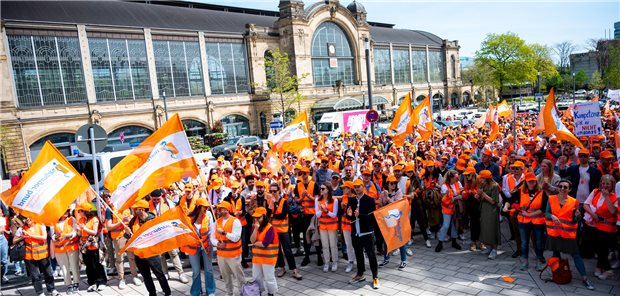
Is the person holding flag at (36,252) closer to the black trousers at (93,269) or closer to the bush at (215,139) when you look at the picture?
Result: the black trousers at (93,269)

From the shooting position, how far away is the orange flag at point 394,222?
23.8 ft

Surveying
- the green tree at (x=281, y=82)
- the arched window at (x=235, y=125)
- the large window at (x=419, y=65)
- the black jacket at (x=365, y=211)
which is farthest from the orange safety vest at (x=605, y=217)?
the large window at (x=419, y=65)

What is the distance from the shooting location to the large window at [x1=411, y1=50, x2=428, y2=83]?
216 ft

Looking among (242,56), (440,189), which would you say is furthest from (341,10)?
(440,189)

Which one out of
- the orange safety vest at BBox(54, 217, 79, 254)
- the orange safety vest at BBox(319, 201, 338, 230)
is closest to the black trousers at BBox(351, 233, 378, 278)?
the orange safety vest at BBox(319, 201, 338, 230)

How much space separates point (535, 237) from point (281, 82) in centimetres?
3643

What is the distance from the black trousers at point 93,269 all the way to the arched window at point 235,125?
113 ft

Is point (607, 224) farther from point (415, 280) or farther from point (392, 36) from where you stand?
point (392, 36)

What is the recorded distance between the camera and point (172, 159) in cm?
725

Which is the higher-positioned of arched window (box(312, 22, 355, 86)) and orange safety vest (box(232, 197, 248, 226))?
arched window (box(312, 22, 355, 86))

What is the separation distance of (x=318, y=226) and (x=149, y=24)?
35.4 m

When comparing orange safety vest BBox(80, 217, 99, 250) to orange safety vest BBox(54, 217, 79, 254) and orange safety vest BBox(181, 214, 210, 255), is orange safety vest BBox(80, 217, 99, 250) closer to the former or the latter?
orange safety vest BBox(54, 217, 79, 254)

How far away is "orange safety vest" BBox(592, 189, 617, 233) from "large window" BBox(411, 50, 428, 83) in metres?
61.4

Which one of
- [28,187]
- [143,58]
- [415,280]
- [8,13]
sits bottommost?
[415,280]
